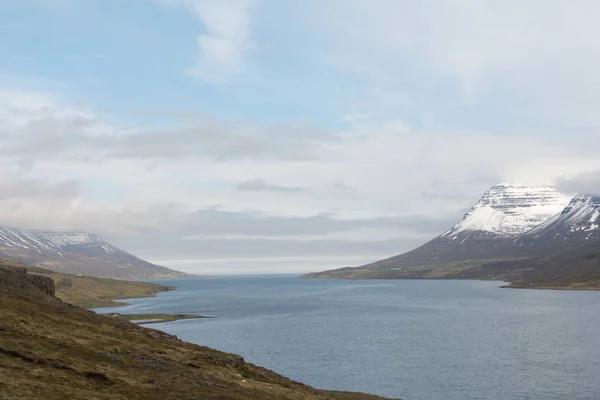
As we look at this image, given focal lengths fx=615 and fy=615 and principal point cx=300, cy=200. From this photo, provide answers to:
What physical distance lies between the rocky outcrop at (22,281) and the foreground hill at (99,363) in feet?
0.62

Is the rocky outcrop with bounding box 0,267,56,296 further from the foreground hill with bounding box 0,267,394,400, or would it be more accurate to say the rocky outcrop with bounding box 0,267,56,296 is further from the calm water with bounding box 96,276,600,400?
the calm water with bounding box 96,276,600,400

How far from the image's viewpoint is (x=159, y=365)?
51.2 meters

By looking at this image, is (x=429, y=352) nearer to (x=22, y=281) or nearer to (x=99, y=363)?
(x=22, y=281)

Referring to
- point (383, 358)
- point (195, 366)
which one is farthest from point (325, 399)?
point (383, 358)

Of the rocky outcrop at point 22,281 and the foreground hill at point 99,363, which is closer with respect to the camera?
the foreground hill at point 99,363

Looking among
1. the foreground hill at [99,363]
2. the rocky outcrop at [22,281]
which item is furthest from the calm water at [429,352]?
the rocky outcrop at [22,281]

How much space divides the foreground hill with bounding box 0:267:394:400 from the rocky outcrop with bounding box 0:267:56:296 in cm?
19

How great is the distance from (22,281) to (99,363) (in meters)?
29.2

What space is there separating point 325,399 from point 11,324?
28.9m

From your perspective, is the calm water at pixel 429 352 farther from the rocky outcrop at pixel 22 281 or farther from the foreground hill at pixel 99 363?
the rocky outcrop at pixel 22 281

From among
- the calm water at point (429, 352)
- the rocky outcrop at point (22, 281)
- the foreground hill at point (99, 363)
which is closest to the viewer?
the foreground hill at point (99, 363)

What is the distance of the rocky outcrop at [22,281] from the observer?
6681 cm

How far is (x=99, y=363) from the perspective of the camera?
4709cm

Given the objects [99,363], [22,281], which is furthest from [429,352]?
[99,363]
